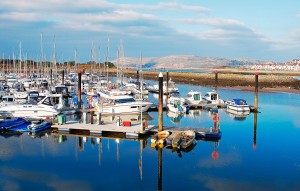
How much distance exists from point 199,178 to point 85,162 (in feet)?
21.3

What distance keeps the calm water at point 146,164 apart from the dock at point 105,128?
62cm

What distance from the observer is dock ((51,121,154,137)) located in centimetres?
2598

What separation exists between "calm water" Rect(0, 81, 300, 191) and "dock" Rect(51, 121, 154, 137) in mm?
621

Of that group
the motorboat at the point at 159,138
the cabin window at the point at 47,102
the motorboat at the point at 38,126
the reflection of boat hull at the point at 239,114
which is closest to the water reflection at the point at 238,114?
the reflection of boat hull at the point at 239,114

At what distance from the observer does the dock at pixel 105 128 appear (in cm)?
2598

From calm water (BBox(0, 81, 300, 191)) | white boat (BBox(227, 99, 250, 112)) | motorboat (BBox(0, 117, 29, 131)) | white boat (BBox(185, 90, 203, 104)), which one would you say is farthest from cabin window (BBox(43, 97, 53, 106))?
white boat (BBox(227, 99, 250, 112))

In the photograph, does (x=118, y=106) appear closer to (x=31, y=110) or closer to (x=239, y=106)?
(x=31, y=110)

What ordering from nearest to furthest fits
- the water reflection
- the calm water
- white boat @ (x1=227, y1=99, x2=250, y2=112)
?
the calm water < the water reflection < white boat @ (x1=227, y1=99, x2=250, y2=112)

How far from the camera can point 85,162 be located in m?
21.4

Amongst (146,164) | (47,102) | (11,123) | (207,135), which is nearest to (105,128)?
(146,164)

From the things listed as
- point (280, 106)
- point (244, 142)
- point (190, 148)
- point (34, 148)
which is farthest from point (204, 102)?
point (34, 148)

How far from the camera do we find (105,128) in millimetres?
27094

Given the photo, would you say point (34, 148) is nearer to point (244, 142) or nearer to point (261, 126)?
point (244, 142)

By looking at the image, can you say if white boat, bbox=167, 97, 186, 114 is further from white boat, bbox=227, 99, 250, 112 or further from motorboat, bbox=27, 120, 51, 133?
motorboat, bbox=27, 120, 51, 133
